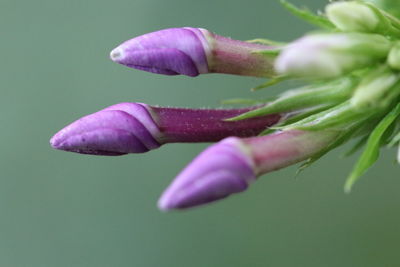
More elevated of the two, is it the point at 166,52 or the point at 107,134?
the point at 166,52

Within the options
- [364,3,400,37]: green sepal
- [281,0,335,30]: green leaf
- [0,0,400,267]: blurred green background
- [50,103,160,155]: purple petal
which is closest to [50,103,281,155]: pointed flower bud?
[50,103,160,155]: purple petal

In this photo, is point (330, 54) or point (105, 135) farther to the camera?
point (105, 135)

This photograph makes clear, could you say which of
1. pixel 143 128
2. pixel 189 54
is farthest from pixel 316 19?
pixel 143 128

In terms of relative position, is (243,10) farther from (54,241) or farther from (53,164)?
(54,241)

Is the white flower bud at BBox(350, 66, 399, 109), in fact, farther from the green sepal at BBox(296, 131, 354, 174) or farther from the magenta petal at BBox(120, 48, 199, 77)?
the magenta petal at BBox(120, 48, 199, 77)

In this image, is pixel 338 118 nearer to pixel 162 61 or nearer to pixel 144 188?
pixel 162 61

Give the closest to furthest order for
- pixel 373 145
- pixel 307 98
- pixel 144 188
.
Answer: pixel 373 145
pixel 307 98
pixel 144 188
